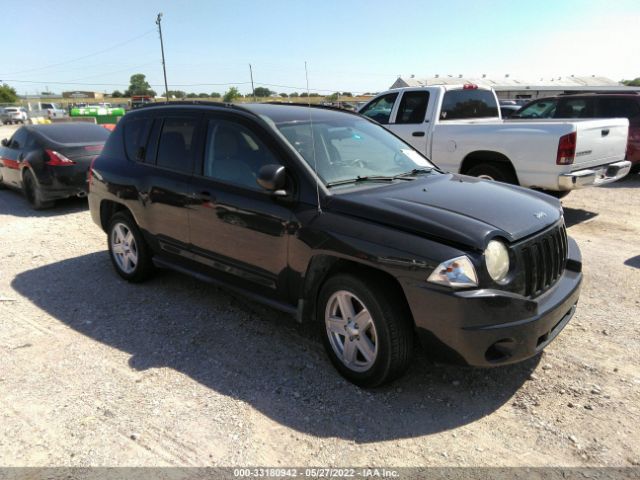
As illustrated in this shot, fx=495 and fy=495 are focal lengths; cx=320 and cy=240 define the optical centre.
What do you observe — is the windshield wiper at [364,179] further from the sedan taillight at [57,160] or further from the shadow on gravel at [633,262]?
the sedan taillight at [57,160]

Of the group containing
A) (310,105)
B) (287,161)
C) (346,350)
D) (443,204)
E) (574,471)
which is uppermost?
(310,105)

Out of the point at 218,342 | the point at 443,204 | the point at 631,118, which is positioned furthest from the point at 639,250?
the point at 631,118

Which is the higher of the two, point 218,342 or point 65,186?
point 65,186

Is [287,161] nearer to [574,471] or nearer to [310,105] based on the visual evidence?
[310,105]

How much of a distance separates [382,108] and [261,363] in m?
6.58

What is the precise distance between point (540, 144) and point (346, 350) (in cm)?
489

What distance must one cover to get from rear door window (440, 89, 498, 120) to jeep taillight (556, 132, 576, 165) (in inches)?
90.3

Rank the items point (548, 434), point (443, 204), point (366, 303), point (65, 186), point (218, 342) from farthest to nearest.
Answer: point (65, 186), point (218, 342), point (443, 204), point (366, 303), point (548, 434)

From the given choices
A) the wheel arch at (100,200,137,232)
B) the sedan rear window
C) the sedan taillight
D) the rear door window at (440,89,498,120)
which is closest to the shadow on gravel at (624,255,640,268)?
the rear door window at (440,89,498,120)

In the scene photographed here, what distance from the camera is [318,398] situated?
3.22 metres

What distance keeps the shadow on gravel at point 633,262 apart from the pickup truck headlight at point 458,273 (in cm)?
368

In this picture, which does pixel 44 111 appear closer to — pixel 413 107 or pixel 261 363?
pixel 413 107

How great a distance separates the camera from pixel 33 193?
8.97 m

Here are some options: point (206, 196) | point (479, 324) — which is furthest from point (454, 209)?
point (206, 196)
